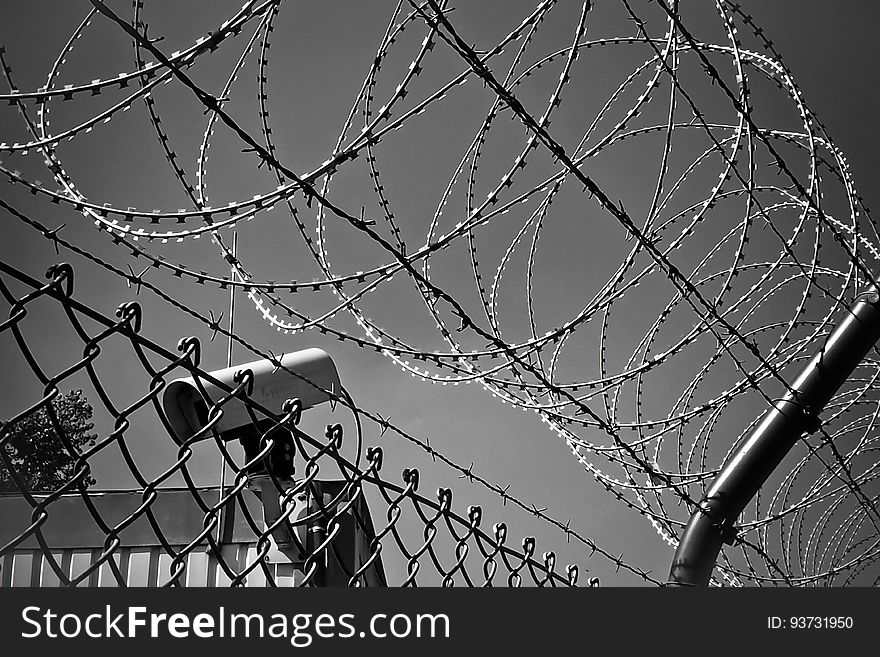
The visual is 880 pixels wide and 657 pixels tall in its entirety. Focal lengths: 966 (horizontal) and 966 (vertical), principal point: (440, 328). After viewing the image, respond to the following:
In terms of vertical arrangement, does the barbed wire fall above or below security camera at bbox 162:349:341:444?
above

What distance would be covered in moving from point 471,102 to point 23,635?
8.35 m

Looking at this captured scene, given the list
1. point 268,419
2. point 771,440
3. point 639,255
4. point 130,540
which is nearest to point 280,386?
point 268,419

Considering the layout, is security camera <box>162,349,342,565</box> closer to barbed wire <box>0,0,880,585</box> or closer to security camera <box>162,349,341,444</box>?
security camera <box>162,349,341,444</box>

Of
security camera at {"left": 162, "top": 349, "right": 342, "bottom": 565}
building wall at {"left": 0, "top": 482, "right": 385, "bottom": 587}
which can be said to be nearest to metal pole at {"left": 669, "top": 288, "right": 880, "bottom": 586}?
building wall at {"left": 0, "top": 482, "right": 385, "bottom": 587}

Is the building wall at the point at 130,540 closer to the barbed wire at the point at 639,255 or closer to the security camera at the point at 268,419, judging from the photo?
the barbed wire at the point at 639,255

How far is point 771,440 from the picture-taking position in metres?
3.98

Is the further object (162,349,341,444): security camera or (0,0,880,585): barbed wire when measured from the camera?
(0,0,880,585): barbed wire

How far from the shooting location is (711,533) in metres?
3.87

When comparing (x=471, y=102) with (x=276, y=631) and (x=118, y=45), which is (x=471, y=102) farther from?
(x=276, y=631)

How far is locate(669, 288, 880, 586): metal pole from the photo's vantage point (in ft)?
12.7

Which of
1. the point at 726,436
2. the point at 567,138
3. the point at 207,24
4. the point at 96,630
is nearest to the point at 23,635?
the point at 96,630

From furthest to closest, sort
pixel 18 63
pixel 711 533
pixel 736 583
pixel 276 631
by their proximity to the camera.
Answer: pixel 18 63
pixel 736 583
pixel 711 533
pixel 276 631

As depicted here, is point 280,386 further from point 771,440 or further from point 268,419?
point 771,440

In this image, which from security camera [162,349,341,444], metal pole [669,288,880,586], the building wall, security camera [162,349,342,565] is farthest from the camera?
the building wall
